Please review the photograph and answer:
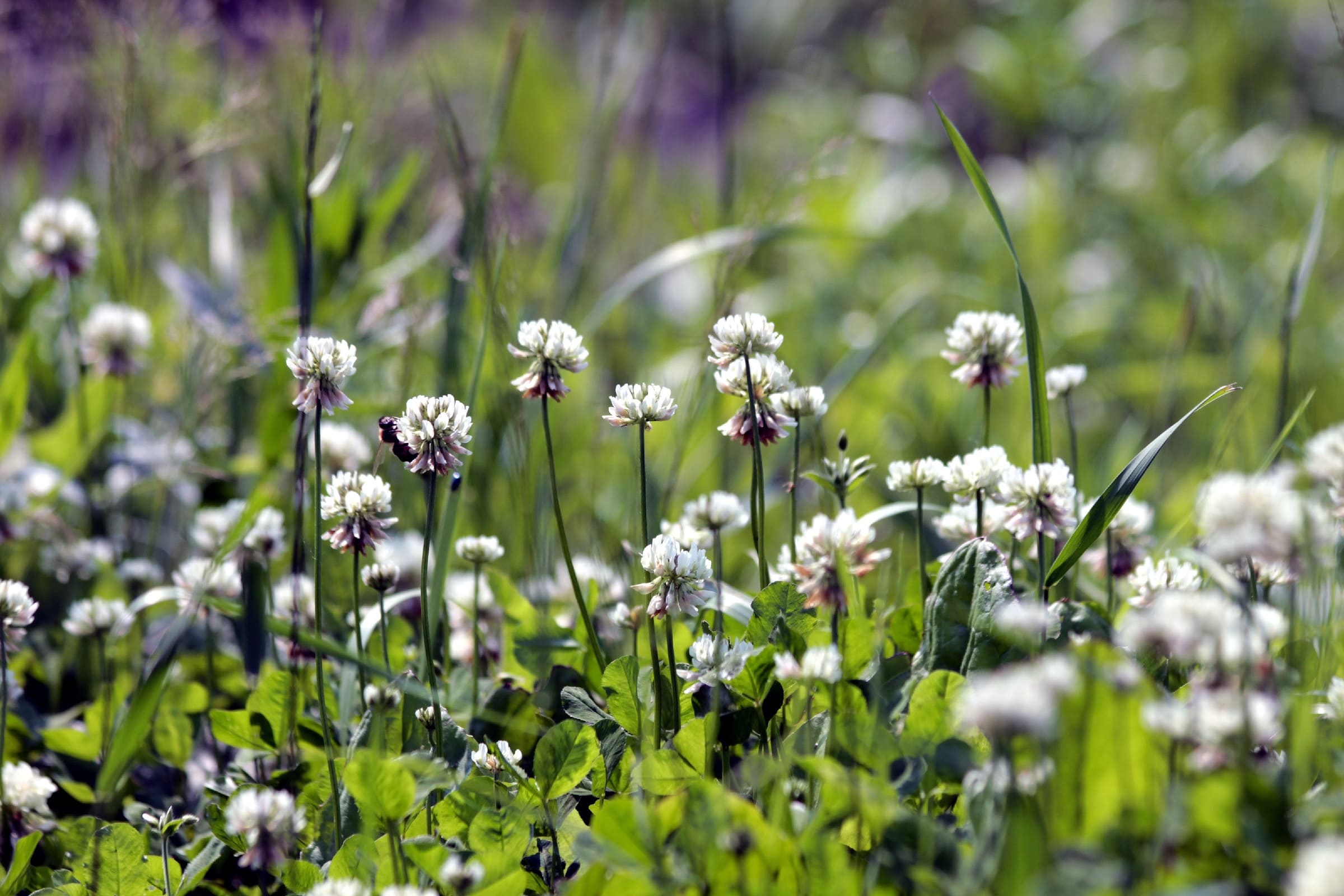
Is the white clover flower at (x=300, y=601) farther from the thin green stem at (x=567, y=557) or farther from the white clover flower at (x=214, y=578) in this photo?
the thin green stem at (x=567, y=557)

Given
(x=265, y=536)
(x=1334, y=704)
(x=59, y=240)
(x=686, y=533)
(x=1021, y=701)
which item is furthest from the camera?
(x=59, y=240)

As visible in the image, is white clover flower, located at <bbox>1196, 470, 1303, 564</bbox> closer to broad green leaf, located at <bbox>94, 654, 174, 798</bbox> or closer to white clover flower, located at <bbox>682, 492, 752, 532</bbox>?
white clover flower, located at <bbox>682, 492, 752, 532</bbox>

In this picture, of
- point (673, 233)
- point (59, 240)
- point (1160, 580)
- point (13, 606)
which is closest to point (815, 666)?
point (1160, 580)

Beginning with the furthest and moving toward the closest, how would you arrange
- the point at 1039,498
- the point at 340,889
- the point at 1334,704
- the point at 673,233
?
the point at 673,233
the point at 1039,498
the point at 1334,704
the point at 340,889

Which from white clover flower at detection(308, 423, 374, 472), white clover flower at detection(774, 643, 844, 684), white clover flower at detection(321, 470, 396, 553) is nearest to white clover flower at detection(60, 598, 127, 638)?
white clover flower at detection(308, 423, 374, 472)

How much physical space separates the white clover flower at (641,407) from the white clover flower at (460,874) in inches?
13.2

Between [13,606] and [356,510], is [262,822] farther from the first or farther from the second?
[13,606]

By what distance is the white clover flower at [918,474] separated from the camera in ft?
3.25

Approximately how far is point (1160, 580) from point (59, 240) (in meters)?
1.36

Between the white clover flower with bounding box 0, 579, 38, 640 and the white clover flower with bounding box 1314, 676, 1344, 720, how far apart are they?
102cm

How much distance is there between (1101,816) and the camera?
26.7 inches

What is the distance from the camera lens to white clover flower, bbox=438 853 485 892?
698 mm

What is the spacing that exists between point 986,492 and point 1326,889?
493 mm

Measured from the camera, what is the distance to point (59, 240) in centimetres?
147
